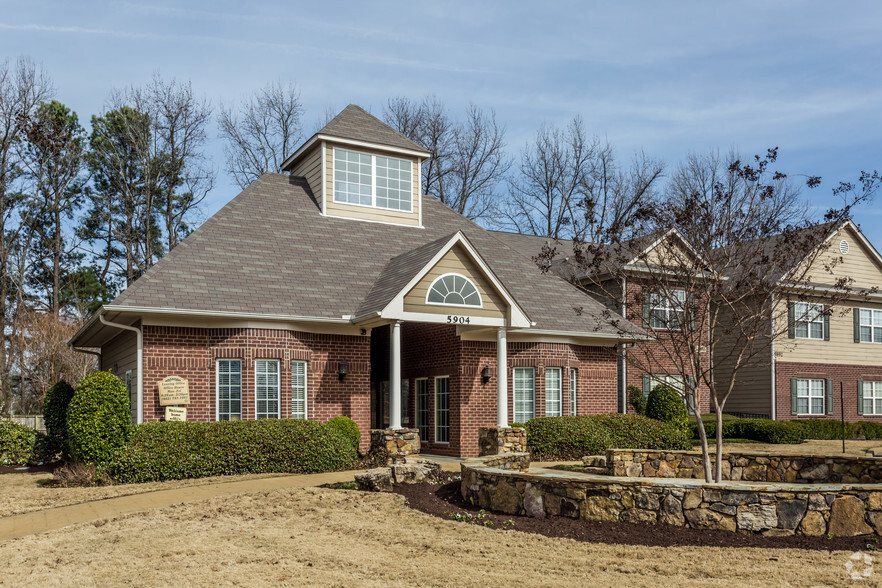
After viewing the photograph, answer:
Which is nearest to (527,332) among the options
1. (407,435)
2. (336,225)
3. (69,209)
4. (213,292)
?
(407,435)

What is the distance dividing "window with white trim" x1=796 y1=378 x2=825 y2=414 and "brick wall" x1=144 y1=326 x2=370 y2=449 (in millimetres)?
19225

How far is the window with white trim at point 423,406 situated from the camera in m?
21.9

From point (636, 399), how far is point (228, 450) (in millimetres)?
15406

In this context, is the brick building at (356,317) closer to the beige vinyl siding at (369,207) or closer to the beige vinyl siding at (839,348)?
the beige vinyl siding at (369,207)

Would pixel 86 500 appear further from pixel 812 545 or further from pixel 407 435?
pixel 812 545

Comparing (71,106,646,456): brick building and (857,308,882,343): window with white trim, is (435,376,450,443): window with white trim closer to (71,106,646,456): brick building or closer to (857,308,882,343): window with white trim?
(71,106,646,456): brick building

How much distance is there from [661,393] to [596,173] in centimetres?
2288

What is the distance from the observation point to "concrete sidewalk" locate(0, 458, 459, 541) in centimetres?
1116

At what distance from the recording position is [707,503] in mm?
9766

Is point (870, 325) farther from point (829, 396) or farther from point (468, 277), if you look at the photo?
point (468, 277)

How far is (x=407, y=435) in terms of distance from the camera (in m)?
18.1

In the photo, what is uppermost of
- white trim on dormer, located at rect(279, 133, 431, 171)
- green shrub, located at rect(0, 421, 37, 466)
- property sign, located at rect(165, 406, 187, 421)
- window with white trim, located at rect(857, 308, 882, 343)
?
white trim on dormer, located at rect(279, 133, 431, 171)

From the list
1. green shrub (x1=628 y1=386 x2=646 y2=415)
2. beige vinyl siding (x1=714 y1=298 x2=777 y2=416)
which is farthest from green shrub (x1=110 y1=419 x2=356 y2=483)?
beige vinyl siding (x1=714 y1=298 x2=777 y2=416)

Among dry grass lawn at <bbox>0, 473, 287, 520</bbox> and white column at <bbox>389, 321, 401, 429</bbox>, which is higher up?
white column at <bbox>389, 321, 401, 429</bbox>
